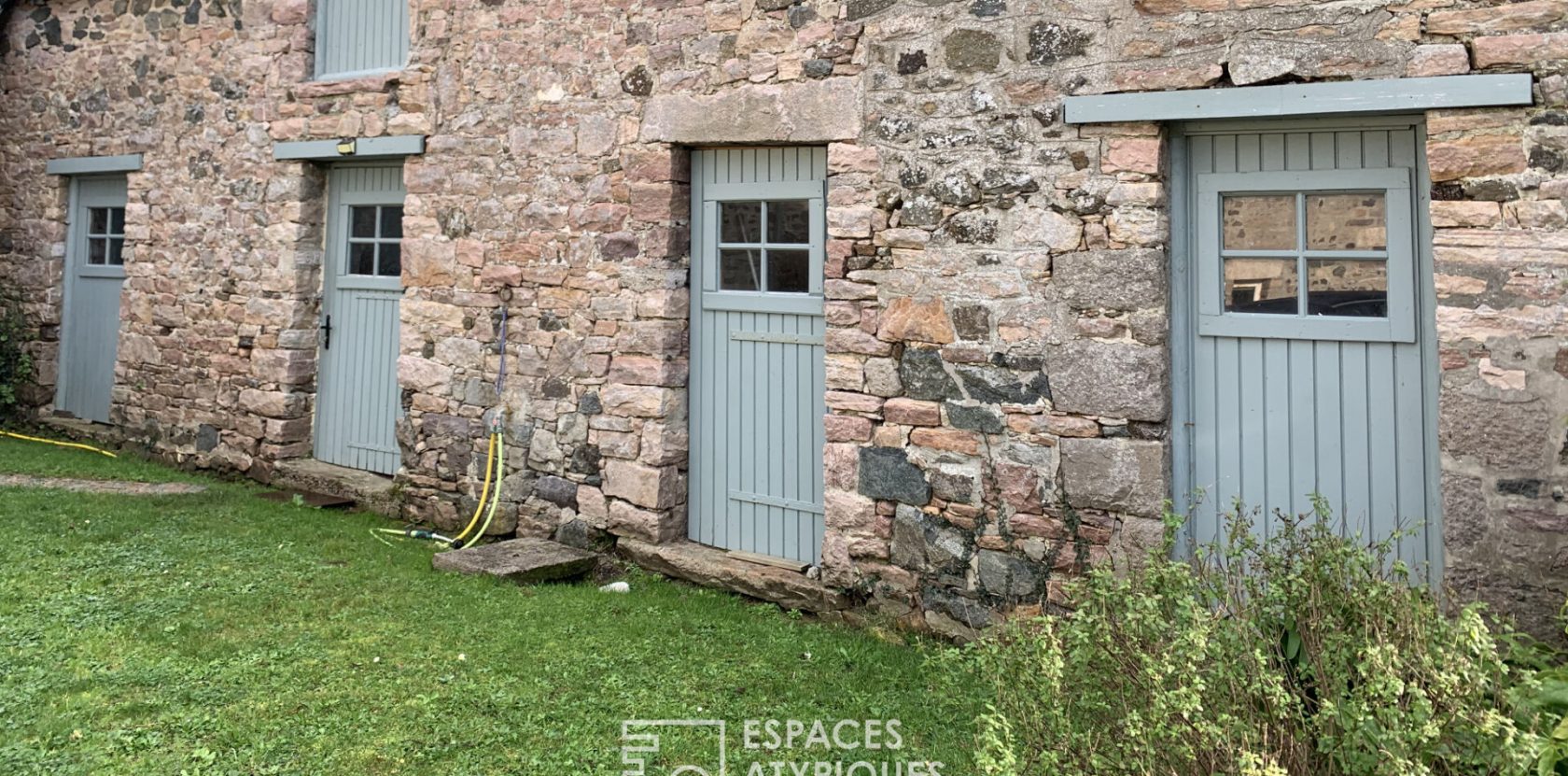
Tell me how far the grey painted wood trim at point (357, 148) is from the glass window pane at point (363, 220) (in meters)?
0.38

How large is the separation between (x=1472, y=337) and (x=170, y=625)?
509 centimetres

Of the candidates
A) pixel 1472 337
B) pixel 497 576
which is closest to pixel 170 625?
pixel 497 576

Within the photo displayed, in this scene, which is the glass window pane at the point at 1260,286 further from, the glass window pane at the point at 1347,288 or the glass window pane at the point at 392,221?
the glass window pane at the point at 392,221

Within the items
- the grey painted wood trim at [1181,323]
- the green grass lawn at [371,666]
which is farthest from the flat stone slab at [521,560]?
the grey painted wood trim at [1181,323]

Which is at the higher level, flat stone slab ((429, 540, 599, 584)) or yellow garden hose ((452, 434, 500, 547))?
yellow garden hose ((452, 434, 500, 547))

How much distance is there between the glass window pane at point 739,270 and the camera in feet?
18.6

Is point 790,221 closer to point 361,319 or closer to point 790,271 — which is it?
point 790,271

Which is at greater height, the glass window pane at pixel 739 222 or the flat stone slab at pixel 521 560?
the glass window pane at pixel 739 222

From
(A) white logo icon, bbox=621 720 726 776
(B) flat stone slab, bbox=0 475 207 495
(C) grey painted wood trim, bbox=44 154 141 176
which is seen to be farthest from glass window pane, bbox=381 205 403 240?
(A) white logo icon, bbox=621 720 726 776

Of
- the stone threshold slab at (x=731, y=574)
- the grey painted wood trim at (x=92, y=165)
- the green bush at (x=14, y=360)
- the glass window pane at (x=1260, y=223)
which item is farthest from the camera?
the green bush at (x=14, y=360)

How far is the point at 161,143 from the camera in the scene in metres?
8.23

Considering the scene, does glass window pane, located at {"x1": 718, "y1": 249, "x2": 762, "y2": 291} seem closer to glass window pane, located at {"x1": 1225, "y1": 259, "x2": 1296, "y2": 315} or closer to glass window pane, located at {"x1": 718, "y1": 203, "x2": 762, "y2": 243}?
glass window pane, located at {"x1": 718, "y1": 203, "x2": 762, "y2": 243}

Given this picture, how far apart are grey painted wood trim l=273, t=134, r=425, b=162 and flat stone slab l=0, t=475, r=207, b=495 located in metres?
2.30

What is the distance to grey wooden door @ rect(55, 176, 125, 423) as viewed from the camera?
8914 millimetres
